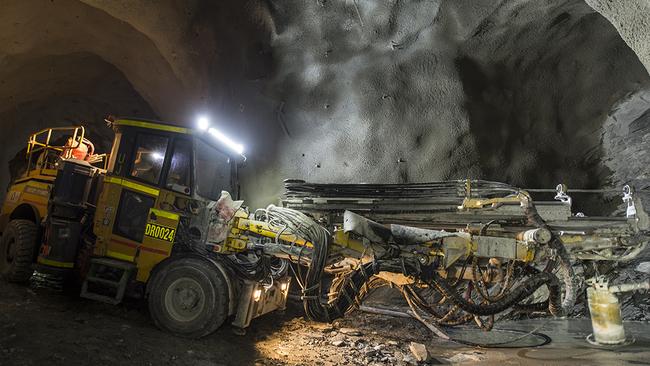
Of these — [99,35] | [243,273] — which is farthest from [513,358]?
[99,35]

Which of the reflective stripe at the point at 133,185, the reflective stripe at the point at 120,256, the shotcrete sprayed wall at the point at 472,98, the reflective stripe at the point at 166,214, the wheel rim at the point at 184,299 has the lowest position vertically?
the wheel rim at the point at 184,299

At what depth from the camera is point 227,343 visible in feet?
16.5

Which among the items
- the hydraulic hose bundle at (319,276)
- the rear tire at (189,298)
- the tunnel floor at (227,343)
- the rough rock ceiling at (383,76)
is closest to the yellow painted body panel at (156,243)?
the rear tire at (189,298)

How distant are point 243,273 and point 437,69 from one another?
576 centimetres

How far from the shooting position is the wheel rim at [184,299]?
16.1ft

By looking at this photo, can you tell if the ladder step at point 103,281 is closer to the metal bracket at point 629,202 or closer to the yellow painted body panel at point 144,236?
the yellow painted body panel at point 144,236

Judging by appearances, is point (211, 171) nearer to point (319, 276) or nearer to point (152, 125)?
point (152, 125)

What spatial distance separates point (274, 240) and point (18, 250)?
435 centimetres

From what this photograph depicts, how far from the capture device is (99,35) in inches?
433

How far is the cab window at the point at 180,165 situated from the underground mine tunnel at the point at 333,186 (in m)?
0.03

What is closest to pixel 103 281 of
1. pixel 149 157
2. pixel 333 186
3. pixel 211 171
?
pixel 149 157

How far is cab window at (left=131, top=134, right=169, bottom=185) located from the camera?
5527 mm

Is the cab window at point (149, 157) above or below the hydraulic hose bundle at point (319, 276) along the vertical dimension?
above

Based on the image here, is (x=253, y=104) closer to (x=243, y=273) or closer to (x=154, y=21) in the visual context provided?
(x=154, y=21)
